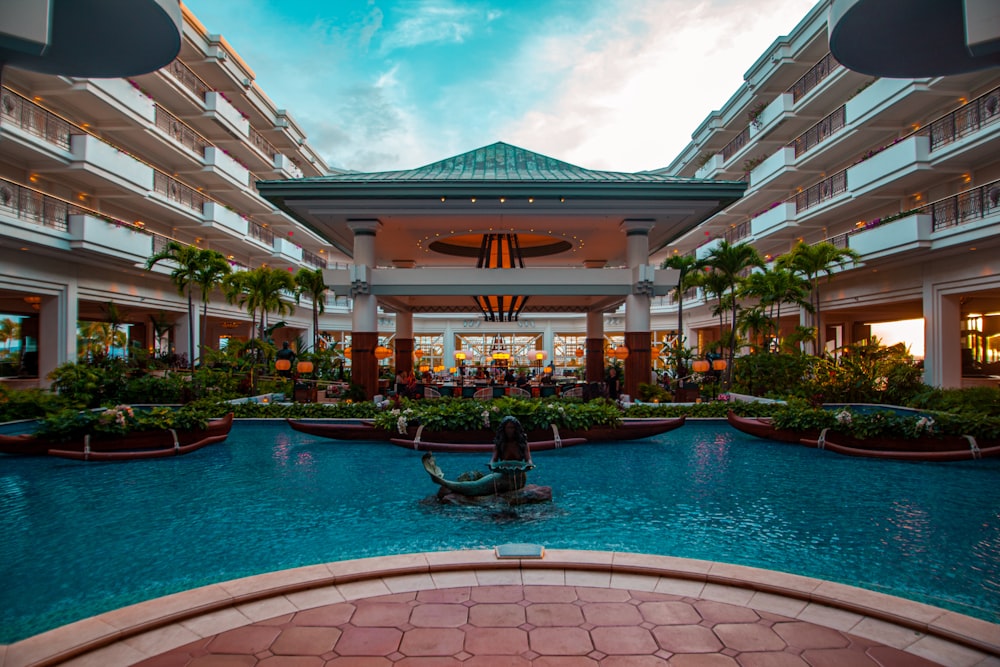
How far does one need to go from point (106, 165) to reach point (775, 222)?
27187 mm

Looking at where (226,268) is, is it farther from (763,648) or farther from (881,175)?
(881,175)

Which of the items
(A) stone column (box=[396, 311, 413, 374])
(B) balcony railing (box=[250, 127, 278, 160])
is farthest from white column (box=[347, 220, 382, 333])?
(B) balcony railing (box=[250, 127, 278, 160])

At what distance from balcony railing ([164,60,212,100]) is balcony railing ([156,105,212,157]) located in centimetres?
165

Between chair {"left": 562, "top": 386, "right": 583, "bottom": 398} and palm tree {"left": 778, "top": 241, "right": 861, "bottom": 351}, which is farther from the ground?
palm tree {"left": 778, "top": 241, "right": 861, "bottom": 351}

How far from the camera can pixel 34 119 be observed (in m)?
16.6

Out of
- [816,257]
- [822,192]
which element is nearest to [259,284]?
[816,257]

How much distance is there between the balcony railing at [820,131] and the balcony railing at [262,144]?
2859 centimetres

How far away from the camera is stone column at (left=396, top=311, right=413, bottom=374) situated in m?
26.2

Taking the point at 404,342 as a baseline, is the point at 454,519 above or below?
below

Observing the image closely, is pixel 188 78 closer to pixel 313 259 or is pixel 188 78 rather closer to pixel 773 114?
pixel 313 259

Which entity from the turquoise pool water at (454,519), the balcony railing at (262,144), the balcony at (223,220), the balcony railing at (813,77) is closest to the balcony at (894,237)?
the balcony railing at (813,77)

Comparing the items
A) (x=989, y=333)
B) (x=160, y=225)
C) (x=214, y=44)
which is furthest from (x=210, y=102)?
(x=989, y=333)

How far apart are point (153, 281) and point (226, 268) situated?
578 centimetres

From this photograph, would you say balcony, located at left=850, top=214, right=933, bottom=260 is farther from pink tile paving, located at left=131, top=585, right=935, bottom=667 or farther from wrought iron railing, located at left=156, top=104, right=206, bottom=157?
wrought iron railing, located at left=156, top=104, right=206, bottom=157
